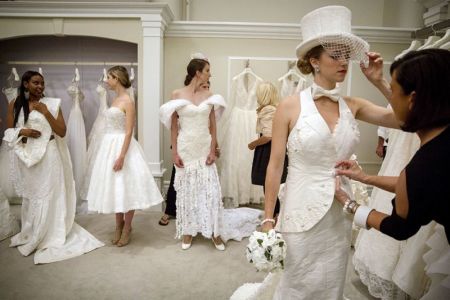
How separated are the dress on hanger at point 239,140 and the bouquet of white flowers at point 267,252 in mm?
2715

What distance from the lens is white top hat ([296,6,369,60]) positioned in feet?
4.58

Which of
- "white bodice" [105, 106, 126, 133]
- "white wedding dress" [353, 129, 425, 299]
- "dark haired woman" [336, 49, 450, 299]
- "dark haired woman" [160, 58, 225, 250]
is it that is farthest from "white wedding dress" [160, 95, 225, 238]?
"dark haired woman" [336, 49, 450, 299]

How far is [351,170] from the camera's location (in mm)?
1398

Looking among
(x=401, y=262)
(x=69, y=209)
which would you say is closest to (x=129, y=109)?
(x=69, y=209)

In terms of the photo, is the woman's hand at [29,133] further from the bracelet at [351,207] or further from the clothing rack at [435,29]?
the clothing rack at [435,29]

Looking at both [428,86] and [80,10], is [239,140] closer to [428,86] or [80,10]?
[80,10]

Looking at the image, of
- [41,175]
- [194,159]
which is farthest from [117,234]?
[194,159]

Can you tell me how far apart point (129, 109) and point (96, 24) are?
57.3 inches

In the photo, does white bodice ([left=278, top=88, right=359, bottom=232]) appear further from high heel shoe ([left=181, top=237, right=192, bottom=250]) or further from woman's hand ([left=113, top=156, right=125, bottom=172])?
woman's hand ([left=113, top=156, right=125, bottom=172])

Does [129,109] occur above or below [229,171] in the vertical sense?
above

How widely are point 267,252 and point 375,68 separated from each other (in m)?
0.94

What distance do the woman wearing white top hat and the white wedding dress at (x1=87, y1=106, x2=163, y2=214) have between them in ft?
5.71

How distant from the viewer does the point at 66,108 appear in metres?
4.68

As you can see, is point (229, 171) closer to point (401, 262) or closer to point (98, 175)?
point (98, 175)
